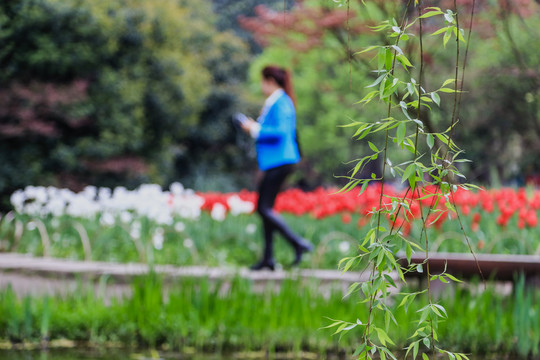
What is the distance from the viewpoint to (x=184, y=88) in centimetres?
1580

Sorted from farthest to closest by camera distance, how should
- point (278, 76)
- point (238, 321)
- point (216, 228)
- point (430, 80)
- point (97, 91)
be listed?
1. point (430, 80)
2. point (97, 91)
3. point (216, 228)
4. point (278, 76)
5. point (238, 321)

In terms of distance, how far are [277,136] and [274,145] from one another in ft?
0.32

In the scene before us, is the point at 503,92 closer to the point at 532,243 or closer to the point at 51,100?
the point at 51,100

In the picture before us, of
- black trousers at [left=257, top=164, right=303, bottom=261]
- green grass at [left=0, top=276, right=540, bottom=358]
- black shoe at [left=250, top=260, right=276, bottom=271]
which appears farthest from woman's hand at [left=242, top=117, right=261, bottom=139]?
green grass at [left=0, top=276, right=540, bottom=358]

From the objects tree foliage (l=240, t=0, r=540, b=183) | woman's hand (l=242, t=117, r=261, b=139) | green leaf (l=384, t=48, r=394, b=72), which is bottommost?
green leaf (l=384, t=48, r=394, b=72)

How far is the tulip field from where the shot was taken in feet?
22.3

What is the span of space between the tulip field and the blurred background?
40.3 inches

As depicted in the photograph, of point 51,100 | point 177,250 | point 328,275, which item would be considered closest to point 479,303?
point 328,275

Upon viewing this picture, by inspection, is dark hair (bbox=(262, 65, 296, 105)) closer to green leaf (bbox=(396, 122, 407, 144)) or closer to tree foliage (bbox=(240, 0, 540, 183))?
tree foliage (bbox=(240, 0, 540, 183))

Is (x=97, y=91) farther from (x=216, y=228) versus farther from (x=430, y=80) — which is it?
(x=430, y=80)

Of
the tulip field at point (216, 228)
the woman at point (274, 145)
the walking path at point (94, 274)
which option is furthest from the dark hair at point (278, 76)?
the walking path at point (94, 274)

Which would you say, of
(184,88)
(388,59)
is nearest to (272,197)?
(388,59)

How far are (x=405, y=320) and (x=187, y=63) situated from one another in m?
12.7

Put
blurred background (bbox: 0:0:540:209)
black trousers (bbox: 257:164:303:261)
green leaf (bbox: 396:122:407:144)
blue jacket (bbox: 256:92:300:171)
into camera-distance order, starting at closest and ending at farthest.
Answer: green leaf (bbox: 396:122:407:144) < blue jacket (bbox: 256:92:300:171) < black trousers (bbox: 257:164:303:261) < blurred background (bbox: 0:0:540:209)
